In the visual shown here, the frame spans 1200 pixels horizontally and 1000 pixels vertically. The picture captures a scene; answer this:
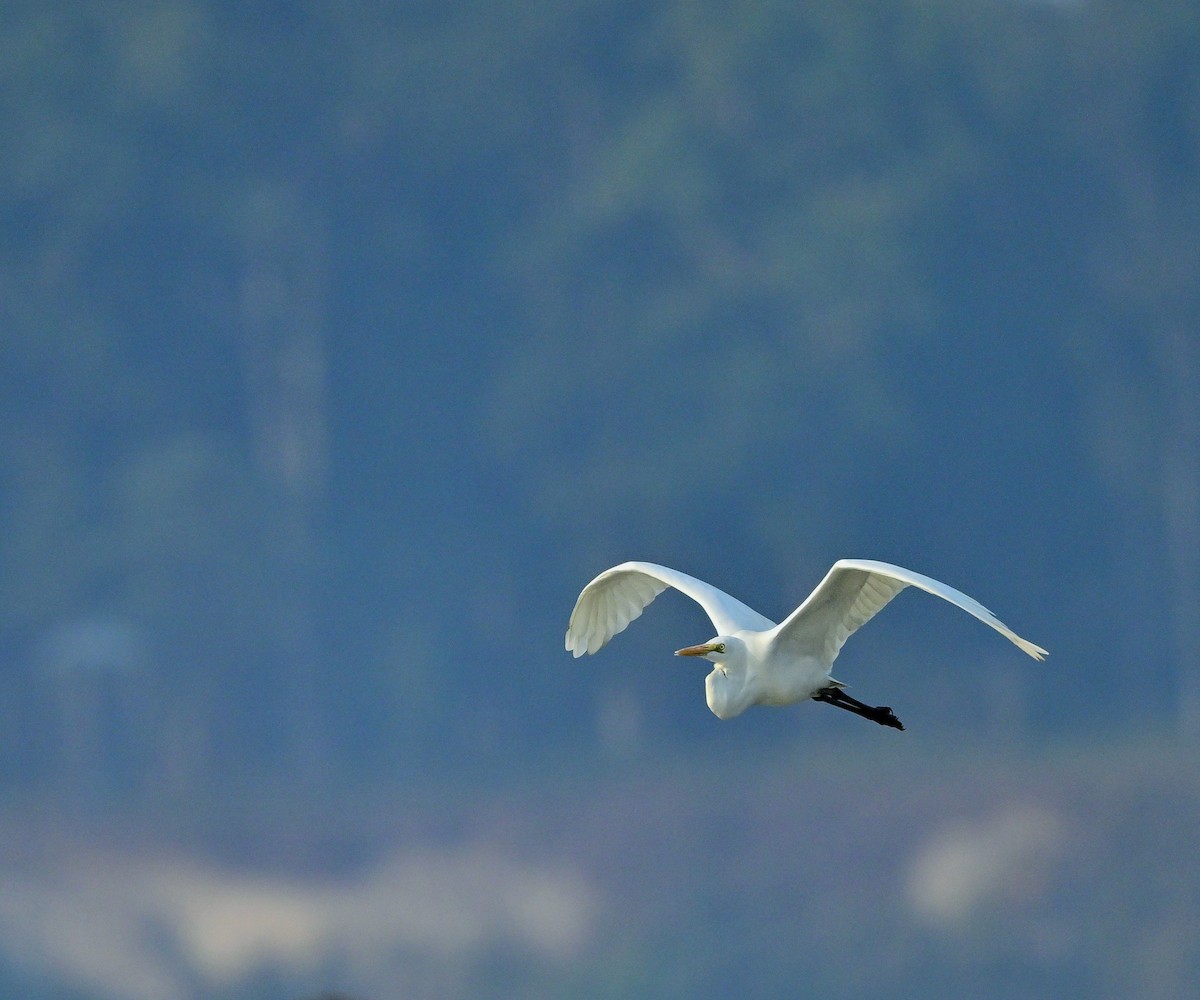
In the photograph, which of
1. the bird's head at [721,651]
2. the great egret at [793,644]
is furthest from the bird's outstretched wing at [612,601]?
the bird's head at [721,651]

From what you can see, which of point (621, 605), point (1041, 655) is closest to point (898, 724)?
point (621, 605)

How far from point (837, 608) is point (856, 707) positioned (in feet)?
5.81

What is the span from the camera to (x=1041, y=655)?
682 inches

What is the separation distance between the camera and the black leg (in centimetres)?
2242

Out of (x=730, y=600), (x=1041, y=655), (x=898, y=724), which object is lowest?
(x=1041, y=655)

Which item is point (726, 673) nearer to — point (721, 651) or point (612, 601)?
point (721, 651)

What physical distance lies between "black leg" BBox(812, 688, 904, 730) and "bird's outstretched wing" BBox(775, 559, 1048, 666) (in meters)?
0.46

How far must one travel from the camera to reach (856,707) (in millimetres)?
22688

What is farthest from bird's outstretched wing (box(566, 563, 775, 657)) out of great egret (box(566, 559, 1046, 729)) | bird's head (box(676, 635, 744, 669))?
bird's head (box(676, 635, 744, 669))

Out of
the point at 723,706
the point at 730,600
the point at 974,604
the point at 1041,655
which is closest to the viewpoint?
the point at 1041,655

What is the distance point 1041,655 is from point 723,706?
5.36m

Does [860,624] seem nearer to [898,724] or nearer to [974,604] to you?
[898,724]

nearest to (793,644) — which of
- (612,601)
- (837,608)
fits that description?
(837,608)

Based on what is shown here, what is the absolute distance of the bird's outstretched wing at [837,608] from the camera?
20719 millimetres
